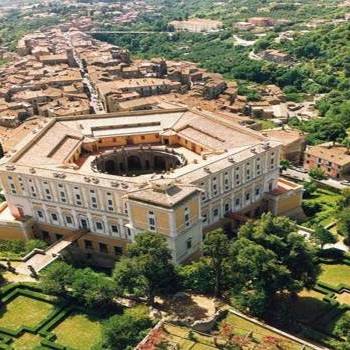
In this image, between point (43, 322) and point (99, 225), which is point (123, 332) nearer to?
point (43, 322)

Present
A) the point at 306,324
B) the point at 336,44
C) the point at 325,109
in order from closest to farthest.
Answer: the point at 306,324
the point at 325,109
the point at 336,44

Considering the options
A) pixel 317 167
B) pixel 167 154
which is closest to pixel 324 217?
pixel 317 167

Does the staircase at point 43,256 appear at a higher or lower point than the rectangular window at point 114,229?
lower

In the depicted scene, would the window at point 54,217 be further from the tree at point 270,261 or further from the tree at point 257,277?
the tree at point 257,277

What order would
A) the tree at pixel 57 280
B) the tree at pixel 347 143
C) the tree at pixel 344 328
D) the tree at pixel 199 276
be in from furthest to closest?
the tree at pixel 347 143
the tree at pixel 57 280
the tree at pixel 199 276
the tree at pixel 344 328

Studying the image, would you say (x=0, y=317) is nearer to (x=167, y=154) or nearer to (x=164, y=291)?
(x=164, y=291)

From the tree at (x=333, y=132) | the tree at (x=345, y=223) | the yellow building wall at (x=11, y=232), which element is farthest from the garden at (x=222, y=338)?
the tree at (x=333, y=132)

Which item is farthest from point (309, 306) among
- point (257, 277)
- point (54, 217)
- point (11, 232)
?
point (11, 232)

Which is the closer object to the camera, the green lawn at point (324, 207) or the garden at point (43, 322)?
the garden at point (43, 322)
